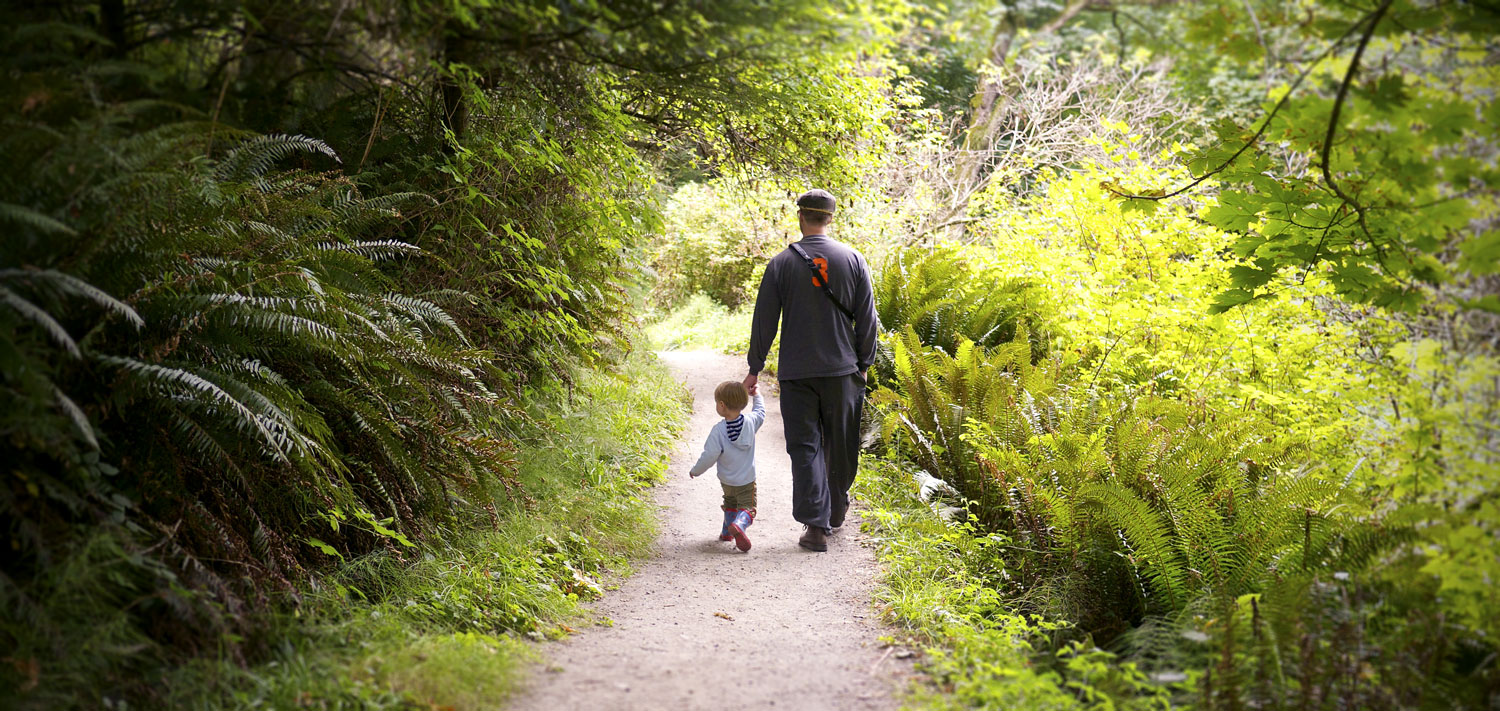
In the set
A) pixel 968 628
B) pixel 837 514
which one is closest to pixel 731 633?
pixel 968 628

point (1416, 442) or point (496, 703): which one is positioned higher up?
point (1416, 442)

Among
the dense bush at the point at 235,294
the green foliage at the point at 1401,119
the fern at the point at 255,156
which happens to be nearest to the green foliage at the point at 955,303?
the dense bush at the point at 235,294

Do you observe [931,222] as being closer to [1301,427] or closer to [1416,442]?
[1301,427]

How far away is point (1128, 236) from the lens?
313 inches

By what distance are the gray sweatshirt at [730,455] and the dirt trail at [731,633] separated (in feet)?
1.58

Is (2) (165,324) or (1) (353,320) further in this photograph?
(1) (353,320)

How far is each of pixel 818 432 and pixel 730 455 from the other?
1.87 feet

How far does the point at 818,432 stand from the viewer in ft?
Answer: 17.5

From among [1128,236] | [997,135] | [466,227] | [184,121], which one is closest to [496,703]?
[184,121]

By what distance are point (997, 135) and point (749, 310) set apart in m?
5.64

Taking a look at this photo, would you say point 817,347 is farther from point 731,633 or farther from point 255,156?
point 255,156

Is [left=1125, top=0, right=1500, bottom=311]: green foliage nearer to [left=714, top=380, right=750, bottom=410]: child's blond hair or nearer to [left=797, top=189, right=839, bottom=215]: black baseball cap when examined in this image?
[left=797, top=189, right=839, bottom=215]: black baseball cap

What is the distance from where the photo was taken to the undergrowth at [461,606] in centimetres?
277

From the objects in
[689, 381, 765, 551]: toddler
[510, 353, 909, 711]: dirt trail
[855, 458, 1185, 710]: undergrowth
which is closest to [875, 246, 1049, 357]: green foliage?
[855, 458, 1185, 710]: undergrowth
